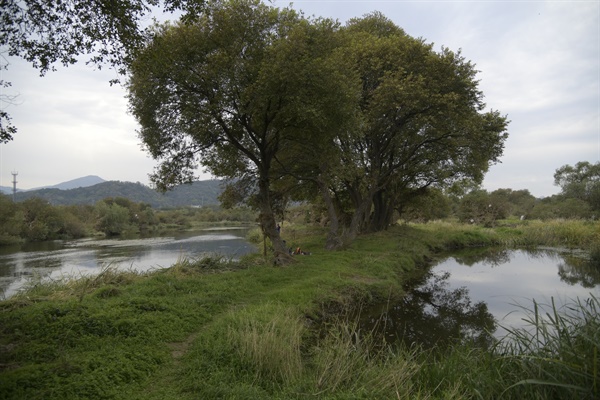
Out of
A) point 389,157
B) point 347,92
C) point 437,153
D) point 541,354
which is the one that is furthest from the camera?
point 389,157

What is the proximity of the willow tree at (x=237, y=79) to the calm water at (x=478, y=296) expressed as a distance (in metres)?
5.90

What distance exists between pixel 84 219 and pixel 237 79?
61.6 m

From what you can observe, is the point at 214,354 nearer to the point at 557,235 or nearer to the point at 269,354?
the point at 269,354

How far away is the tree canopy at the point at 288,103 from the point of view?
12.1 metres

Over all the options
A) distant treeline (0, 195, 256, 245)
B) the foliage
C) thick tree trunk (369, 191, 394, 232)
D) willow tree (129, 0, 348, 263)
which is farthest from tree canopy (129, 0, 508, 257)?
the foliage

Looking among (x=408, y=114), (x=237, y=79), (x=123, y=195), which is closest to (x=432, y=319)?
(x=237, y=79)

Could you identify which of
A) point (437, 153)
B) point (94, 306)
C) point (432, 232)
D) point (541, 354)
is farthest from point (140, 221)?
point (541, 354)

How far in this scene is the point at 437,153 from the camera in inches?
875

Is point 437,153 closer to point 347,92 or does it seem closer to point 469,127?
point 469,127

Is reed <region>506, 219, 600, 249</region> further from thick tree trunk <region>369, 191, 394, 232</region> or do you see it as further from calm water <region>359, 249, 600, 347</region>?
thick tree trunk <region>369, 191, 394, 232</region>

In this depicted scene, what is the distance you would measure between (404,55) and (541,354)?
1712 centimetres

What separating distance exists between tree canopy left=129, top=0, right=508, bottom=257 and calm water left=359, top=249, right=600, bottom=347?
5617mm

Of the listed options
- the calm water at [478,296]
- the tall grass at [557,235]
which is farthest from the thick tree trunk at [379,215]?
the tall grass at [557,235]

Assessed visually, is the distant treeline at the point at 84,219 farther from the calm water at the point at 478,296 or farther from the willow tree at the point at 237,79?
the calm water at the point at 478,296
